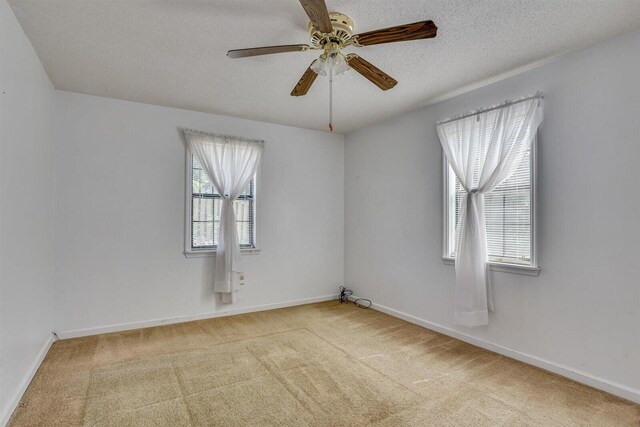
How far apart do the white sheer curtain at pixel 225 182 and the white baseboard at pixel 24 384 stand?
161cm

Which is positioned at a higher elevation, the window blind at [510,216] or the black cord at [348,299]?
the window blind at [510,216]

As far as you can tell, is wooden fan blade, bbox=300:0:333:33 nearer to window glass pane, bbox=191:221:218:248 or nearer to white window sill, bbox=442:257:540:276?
white window sill, bbox=442:257:540:276

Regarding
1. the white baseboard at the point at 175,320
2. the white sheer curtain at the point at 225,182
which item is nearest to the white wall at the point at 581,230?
the white baseboard at the point at 175,320

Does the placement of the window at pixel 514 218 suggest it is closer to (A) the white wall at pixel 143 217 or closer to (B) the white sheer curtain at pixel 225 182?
(A) the white wall at pixel 143 217

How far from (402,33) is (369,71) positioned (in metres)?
0.51

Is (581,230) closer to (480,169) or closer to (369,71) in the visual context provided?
(480,169)

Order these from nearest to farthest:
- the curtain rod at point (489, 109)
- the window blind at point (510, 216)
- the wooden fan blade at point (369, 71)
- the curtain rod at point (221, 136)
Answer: the wooden fan blade at point (369, 71) → the curtain rod at point (489, 109) → the window blind at point (510, 216) → the curtain rod at point (221, 136)

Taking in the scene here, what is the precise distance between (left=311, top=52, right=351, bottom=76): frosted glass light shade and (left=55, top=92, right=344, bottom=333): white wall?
7.61 feet

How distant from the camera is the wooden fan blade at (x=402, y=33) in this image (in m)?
1.78

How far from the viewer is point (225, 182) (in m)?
4.04

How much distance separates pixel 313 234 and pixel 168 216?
1971 millimetres

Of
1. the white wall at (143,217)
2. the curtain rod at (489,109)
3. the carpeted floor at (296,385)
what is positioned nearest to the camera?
the carpeted floor at (296,385)

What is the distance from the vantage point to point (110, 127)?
3570 millimetres

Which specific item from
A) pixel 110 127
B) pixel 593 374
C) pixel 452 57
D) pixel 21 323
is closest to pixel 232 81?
pixel 110 127
